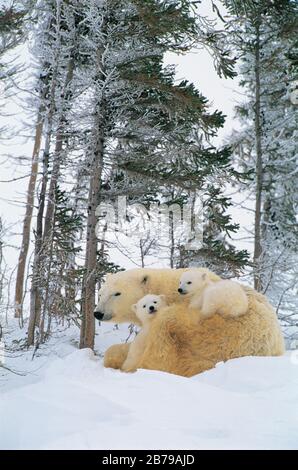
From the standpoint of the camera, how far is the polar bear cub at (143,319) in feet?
13.0

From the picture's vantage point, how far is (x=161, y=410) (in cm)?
241

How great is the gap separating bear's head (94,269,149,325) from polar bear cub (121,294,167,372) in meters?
0.27

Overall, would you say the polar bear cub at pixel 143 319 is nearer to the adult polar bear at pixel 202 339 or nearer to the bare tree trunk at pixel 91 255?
the adult polar bear at pixel 202 339

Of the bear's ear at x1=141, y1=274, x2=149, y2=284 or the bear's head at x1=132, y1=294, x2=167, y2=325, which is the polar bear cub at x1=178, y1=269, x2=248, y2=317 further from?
the bear's ear at x1=141, y1=274, x2=149, y2=284

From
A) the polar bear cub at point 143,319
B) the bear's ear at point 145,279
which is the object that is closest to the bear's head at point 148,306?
the polar bear cub at point 143,319

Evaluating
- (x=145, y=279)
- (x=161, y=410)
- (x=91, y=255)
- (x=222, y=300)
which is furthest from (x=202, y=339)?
(x=91, y=255)

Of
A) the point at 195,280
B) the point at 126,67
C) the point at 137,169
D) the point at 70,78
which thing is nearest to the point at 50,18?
the point at 70,78

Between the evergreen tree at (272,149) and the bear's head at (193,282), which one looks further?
the evergreen tree at (272,149)

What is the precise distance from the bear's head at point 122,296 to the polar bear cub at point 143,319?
27 centimetres

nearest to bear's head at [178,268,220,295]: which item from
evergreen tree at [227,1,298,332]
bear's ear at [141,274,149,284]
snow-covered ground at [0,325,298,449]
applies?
bear's ear at [141,274,149,284]

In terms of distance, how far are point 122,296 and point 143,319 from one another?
0.43 meters

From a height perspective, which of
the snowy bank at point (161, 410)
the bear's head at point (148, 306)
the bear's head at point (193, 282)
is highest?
the bear's head at point (193, 282)

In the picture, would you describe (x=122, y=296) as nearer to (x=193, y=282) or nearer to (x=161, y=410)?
(x=193, y=282)
